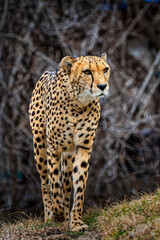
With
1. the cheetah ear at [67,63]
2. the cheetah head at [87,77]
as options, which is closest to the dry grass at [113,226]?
the cheetah head at [87,77]

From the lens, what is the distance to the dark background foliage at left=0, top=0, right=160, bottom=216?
6637mm

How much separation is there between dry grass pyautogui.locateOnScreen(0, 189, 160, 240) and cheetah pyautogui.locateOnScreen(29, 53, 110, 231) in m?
0.16

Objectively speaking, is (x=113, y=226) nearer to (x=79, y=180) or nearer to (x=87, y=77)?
(x=79, y=180)

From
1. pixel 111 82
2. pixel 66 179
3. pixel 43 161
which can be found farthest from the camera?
pixel 111 82

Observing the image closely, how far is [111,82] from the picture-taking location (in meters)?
7.40

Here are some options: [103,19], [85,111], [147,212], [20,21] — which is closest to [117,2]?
[103,19]

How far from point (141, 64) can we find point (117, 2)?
1257mm

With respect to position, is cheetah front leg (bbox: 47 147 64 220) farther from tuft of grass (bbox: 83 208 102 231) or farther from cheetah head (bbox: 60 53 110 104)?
cheetah head (bbox: 60 53 110 104)

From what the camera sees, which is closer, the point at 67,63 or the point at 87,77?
the point at 87,77

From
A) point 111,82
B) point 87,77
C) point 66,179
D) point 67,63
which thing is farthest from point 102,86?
point 111,82

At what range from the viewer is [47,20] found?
704cm

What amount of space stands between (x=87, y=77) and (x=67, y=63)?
0.32 meters

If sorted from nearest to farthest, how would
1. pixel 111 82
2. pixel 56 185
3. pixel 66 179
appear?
pixel 56 185 < pixel 66 179 < pixel 111 82

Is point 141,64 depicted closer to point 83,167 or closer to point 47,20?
point 47,20
